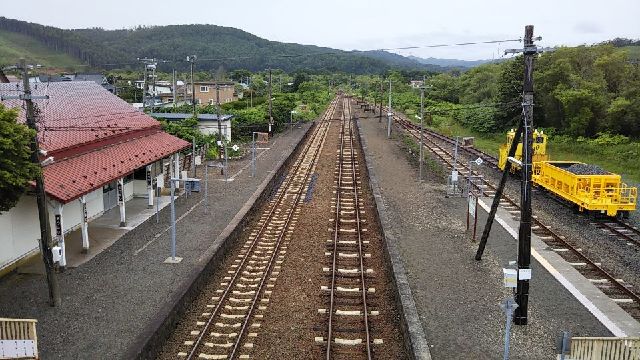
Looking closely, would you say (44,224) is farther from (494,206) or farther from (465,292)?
(494,206)

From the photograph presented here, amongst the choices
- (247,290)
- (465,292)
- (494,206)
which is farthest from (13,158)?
(494,206)

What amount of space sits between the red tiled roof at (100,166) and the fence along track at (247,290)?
5.02 meters

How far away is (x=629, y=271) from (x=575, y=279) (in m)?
2.03

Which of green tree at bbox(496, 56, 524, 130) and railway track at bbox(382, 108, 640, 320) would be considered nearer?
railway track at bbox(382, 108, 640, 320)

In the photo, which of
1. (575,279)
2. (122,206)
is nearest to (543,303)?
(575,279)

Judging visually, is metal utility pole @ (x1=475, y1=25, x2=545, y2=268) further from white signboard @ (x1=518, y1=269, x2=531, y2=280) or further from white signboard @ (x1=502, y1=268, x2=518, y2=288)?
white signboard @ (x1=502, y1=268, x2=518, y2=288)

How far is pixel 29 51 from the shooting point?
6265 inches

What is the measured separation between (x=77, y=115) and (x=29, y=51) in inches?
6318

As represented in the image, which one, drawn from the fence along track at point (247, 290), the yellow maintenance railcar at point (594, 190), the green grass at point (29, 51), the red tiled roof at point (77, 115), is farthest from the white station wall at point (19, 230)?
the green grass at point (29, 51)

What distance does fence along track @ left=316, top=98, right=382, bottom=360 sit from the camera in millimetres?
11891

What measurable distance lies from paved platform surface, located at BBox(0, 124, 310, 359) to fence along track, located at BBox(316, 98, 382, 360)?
411cm

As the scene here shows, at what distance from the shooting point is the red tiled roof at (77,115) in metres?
18.5

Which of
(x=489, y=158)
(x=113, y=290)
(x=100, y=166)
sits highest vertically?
(x=100, y=166)

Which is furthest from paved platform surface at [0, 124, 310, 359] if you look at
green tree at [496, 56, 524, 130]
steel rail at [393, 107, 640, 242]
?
green tree at [496, 56, 524, 130]
